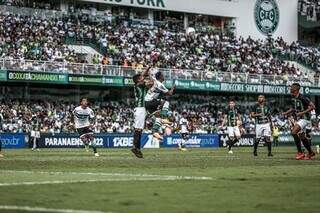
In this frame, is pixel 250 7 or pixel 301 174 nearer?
pixel 301 174

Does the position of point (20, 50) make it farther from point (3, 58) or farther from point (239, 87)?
point (239, 87)

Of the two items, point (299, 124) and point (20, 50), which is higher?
point (20, 50)

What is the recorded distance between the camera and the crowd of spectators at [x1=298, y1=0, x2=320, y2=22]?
79.8 meters

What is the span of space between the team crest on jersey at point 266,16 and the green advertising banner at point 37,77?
31.8m

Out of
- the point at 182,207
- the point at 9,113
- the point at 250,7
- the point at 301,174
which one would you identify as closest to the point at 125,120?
the point at 9,113

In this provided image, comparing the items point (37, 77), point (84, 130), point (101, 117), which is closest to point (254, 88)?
point (101, 117)

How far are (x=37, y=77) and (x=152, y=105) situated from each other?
27102mm

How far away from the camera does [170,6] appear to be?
225 ft

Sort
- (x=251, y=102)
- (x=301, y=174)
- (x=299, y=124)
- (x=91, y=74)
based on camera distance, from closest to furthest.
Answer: (x=301, y=174)
(x=299, y=124)
(x=91, y=74)
(x=251, y=102)

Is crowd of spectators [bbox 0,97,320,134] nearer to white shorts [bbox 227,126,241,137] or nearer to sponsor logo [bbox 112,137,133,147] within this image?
sponsor logo [bbox 112,137,133,147]

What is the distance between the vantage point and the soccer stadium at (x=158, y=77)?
96.3ft

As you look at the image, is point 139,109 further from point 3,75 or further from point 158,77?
point 3,75

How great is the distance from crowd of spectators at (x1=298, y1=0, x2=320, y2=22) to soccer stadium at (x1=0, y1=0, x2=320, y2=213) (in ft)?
0.39

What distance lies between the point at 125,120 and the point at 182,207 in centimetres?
4447
